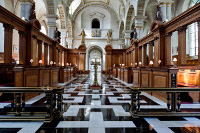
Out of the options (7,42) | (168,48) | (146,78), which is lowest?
(146,78)

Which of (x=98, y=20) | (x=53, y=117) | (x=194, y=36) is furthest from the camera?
(x=98, y=20)

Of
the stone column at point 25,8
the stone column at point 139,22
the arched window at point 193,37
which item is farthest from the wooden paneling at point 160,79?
the arched window at point 193,37

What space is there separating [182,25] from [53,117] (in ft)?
25.6

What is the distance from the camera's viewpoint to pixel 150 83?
6.03 m

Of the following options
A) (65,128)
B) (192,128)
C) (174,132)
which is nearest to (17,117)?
(65,128)

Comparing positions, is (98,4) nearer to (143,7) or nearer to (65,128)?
(143,7)

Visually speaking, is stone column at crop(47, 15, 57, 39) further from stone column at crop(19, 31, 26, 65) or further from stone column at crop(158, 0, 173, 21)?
stone column at crop(158, 0, 173, 21)

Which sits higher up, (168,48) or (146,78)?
(168,48)

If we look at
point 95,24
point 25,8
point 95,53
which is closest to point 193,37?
point 25,8

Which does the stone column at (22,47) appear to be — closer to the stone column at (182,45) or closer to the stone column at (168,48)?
the stone column at (168,48)

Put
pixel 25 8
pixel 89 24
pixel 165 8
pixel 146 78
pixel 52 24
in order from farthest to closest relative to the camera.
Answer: pixel 89 24 < pixel 52 24 < pixel 25 8 < pixel 165 8 < pixel 146 78

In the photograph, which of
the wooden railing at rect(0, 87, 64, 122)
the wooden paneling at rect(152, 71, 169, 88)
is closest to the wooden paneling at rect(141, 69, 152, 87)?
the wooden paneling at rect(152, 71, 169, 88)

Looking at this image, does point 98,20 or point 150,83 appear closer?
point 150,83

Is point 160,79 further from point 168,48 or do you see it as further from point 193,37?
point 193,37
